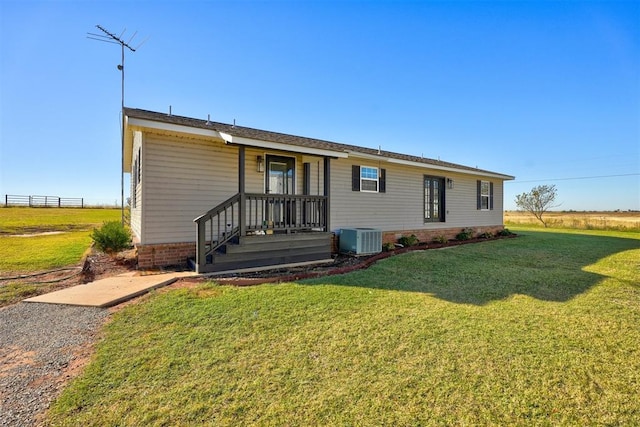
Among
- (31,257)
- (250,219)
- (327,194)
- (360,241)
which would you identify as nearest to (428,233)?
(360,241)

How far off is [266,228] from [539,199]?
29.7 meters

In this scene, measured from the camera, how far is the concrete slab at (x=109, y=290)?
14.2 ft

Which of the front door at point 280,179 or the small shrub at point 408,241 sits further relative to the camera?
the small shrub at point 408,241

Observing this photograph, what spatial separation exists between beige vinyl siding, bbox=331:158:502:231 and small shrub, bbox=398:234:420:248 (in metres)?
0.47

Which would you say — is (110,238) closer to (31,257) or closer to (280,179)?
(31,257)

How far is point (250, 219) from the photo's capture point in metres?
6.53

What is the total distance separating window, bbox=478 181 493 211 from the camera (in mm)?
14078

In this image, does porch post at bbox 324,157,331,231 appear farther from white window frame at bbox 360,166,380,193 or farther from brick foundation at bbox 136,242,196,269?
brick foundation at bbox 136,242,196,269

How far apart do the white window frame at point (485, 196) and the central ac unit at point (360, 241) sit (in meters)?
8.43

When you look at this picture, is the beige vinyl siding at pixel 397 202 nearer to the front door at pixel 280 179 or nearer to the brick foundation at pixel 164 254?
the front door at pixel 280 179

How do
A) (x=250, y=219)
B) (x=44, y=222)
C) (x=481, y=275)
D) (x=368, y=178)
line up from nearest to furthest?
(x=481, y=275) < (x=250, y=219) < (x=368, y=178) < (x=44, y=222)

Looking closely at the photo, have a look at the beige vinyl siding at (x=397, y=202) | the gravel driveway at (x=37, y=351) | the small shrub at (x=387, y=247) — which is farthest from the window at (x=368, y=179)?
the gravel driveway at (x=37, y=351)

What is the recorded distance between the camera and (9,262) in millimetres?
7395

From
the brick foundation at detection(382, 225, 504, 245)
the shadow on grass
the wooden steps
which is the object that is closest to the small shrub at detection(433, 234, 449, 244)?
the brick foundation at detection(382, 225, 504, 245)
